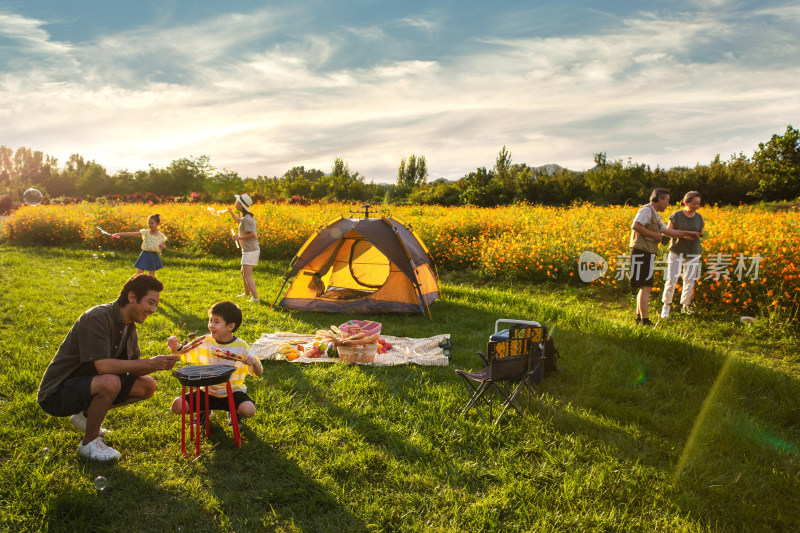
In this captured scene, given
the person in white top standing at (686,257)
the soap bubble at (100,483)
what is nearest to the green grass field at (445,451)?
the soap bubble at (100,483)

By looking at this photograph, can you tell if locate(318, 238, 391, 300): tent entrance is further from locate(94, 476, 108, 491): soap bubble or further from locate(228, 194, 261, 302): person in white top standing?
locate(94, 476, 108, 491): soap bubble

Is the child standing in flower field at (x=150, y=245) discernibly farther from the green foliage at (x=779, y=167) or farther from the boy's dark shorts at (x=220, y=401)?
the green foliage at (x=779, y=167)

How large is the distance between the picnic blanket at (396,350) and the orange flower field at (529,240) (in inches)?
107

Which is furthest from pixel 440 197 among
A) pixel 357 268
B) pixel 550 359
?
pixel 550 359

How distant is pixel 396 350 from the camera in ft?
19.4

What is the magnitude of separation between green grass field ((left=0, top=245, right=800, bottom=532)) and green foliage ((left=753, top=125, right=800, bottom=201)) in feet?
81.4

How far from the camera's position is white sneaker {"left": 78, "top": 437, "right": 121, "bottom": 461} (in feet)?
11.0

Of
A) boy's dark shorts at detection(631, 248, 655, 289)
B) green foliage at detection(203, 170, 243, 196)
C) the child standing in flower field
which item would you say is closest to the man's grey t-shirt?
the child standing in flower field

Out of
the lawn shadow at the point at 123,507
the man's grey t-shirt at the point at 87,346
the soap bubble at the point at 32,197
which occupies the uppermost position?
the soap bubble at the point at 32,197

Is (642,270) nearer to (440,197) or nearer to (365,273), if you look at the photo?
(365,273)

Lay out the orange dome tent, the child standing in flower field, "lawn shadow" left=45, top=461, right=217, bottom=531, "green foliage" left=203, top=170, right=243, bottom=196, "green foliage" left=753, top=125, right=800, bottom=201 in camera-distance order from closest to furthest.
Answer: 1. "lawn shadow" left=45, top=461, right=217, bottom=531
2. the orange dome tent
3. the child standing in flower field
4. "green foliage" left=753, top=125, right=800, bottom=201
5. "green foliage" left=203, top=170, right=243, bottom=196

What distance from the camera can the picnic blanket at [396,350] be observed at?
5.48m

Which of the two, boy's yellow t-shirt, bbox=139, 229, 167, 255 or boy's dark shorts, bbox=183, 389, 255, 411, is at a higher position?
boy's yellow t-shirt, bbox=139, 229, 167, 255

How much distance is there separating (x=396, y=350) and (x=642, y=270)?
3791 millimetres
